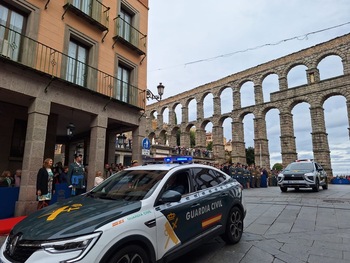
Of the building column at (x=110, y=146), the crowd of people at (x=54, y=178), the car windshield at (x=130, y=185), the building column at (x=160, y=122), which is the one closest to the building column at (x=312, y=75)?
the building column at (x=160, y=122)

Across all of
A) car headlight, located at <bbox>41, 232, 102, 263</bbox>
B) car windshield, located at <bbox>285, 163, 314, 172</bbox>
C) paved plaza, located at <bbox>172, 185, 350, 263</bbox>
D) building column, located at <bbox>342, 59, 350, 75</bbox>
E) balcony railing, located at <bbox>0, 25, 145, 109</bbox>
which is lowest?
paved plaza, located at <bbox>172, 185, 350, 263</bbox>

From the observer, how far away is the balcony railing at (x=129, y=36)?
510 inches

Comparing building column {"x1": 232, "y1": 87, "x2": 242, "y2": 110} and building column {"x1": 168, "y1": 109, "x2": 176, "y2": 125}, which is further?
building column {"x1": 168, "y1": 109, "x2": 176, "y2": 125}

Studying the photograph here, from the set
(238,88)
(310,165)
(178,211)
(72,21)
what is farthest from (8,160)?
(238,88)

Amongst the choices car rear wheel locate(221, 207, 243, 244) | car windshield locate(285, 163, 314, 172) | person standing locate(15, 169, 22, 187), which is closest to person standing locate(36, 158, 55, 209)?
person standing locate(15, 169, 22, 187)

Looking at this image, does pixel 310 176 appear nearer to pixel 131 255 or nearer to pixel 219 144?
pixel 131 255

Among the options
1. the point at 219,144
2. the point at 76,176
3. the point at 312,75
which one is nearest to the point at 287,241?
the point at 76,176

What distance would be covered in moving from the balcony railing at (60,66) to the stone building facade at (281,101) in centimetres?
3070

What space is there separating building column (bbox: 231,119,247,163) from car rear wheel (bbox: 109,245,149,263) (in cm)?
4002

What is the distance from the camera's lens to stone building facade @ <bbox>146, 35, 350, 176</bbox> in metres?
34.8

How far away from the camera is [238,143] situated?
4253 centimetres

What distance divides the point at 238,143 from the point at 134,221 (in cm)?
4097

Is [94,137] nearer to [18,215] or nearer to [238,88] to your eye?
[18,215]

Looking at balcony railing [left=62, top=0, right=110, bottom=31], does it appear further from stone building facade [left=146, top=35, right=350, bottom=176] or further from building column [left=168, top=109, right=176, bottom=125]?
building column [left=168, top=109, right=176, bottom=125]
